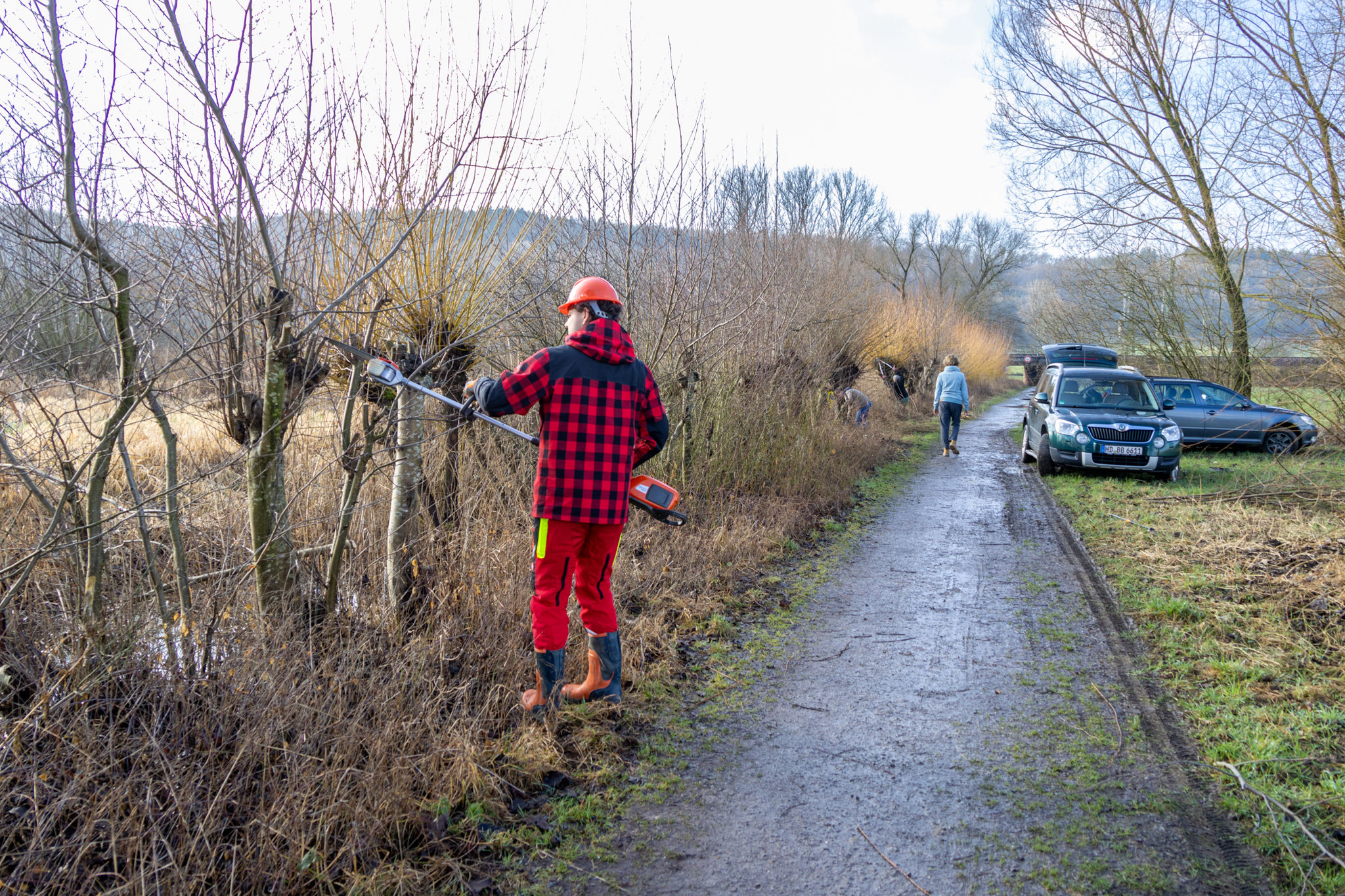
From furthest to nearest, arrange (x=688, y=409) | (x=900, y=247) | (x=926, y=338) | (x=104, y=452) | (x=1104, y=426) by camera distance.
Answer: (x=900, y=247) < (x=926, y=338) < (x=1104, y=426) < (x=688, y=409) < (x=104, y=452)

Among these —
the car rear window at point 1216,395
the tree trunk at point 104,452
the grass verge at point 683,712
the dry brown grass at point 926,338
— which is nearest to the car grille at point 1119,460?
the grass verge at point 683,712

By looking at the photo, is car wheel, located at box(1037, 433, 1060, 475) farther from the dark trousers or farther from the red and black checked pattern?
the red and black checked pattern

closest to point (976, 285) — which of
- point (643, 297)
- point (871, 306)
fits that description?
point (871, 306)

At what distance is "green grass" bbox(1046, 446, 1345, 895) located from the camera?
10.3 ft

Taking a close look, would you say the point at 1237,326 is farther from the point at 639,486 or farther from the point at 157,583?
the point at 157,583

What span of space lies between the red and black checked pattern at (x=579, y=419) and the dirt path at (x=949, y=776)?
137 cm

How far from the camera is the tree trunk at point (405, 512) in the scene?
4637mm

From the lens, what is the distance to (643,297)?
834 cm

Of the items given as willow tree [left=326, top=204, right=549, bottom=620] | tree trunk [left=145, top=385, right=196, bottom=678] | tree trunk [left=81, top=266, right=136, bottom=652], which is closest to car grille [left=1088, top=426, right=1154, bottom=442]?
willow tree [left=326, top=204, right=549, bottom=620]

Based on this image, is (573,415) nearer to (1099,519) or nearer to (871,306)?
(1099,519)

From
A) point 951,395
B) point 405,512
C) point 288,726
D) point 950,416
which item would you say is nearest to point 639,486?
point 405,512

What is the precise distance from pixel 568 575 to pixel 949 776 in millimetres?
2004

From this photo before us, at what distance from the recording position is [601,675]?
4.00m

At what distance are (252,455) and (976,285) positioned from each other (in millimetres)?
61870
